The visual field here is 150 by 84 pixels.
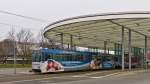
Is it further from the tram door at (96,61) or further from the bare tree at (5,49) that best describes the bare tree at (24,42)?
the tram door at (96,61)

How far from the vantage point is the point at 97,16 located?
1474 inches

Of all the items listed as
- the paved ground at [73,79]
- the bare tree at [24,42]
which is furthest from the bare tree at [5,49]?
the paved ground at [73,79]

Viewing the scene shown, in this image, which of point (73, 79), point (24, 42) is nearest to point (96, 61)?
point (73, 79)

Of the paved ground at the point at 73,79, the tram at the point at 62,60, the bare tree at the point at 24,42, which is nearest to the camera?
the paved ground at the point at 73,79

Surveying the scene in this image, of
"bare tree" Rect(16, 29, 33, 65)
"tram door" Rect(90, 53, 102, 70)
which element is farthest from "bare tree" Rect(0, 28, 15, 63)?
"tram door" Rect(90, 53, 102, 70)

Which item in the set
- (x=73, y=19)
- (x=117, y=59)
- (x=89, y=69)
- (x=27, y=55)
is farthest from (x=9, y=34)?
(x=73, y=19)

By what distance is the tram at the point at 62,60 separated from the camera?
36.0 meters

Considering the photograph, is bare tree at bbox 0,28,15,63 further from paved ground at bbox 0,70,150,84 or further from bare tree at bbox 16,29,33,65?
paved ground at bbox 0,70,150,84

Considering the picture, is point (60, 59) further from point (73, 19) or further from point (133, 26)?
point (133, 26)

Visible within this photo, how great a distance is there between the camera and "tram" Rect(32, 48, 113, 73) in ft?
118

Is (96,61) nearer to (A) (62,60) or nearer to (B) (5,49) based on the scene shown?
(A) (62,60)

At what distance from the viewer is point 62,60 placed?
127ft

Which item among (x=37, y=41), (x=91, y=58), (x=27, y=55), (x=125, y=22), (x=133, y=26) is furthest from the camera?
(x=37, y=41)

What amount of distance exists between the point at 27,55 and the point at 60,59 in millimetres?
47947
